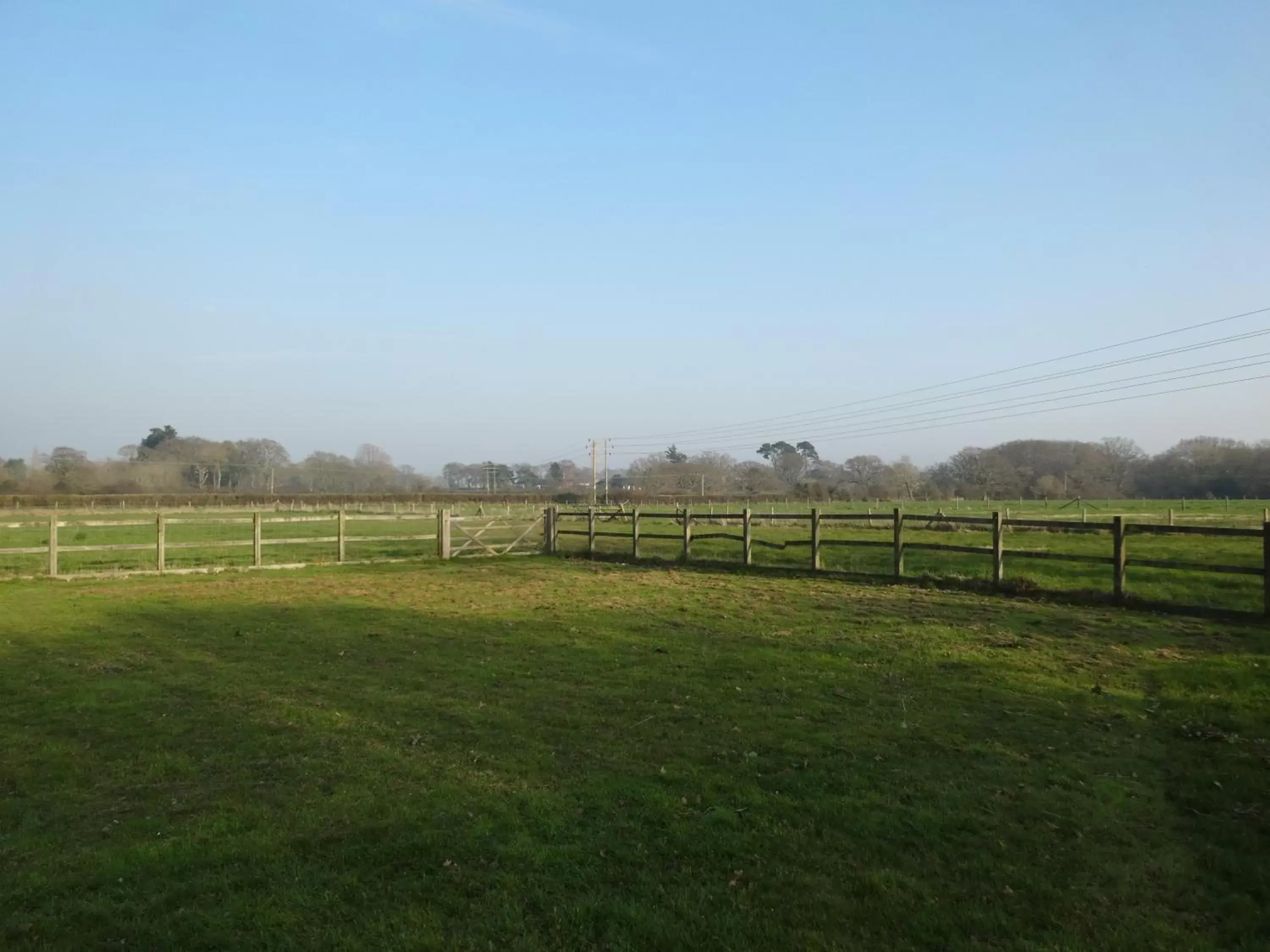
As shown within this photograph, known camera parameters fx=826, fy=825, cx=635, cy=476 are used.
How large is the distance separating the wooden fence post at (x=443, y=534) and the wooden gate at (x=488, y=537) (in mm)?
11

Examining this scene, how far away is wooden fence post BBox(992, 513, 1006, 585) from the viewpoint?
13.8m

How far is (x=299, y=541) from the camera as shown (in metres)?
19.1

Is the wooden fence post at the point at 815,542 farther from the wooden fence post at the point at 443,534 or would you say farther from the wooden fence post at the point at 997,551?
the wooden fence post at the point at 443,534

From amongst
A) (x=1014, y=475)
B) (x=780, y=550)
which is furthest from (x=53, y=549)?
(x=1014, y=475)

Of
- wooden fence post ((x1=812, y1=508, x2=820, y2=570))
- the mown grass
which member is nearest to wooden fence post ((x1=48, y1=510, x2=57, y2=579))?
the mown grass

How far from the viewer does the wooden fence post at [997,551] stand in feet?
45.2

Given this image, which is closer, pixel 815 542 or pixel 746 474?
pixel 815 542

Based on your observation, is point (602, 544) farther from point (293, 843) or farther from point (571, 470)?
point (571, 470)

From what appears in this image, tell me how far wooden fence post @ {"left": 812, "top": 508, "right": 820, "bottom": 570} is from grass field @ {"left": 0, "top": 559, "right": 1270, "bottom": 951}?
6.66 meters

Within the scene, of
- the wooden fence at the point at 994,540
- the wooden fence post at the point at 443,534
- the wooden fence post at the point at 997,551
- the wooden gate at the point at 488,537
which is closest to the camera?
the wooden fence at the point at 994,540

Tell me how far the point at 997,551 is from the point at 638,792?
10.9m

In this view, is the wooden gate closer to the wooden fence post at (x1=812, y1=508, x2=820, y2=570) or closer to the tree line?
the wooden fence post at (x1=812, y1=508, x2=820, y2=570)

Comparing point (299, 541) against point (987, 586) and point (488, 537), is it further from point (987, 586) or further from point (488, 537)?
point (987, 586)

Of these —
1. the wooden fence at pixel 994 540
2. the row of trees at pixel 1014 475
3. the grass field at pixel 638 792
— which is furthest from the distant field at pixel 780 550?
the row of trees at pixel 1014 475
